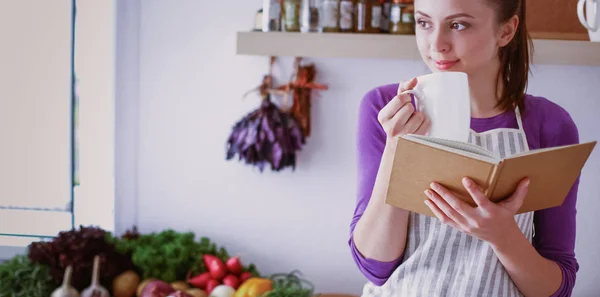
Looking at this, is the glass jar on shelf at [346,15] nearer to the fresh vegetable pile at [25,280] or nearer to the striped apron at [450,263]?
the striped apron at [450,263]

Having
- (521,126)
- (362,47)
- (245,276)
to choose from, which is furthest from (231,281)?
(521,126)

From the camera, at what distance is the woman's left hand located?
89 centimetres

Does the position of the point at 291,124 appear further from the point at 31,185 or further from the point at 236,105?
the point at 31,185

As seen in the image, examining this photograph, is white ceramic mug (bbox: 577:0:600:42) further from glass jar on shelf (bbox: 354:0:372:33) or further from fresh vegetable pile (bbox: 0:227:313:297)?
fresh vegetable pile (bbox: 0:227:313:297)

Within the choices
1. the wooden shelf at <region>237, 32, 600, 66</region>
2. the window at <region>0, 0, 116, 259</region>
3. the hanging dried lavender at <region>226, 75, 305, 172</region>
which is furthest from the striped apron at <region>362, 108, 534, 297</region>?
the window at <region>0, 0, 116, 259</region>

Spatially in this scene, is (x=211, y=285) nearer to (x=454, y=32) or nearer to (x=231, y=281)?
(x=231, y=281)

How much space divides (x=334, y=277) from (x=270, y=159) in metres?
0.41

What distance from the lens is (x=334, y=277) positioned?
6.61 ft

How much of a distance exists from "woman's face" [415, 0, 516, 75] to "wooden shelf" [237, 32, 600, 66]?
0.59 meters

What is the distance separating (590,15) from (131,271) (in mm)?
1291

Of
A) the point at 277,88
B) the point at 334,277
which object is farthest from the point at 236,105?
the point at 334,277

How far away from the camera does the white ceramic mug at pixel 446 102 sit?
890mm

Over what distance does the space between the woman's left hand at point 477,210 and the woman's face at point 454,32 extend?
215mm

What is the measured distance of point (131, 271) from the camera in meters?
1.84
